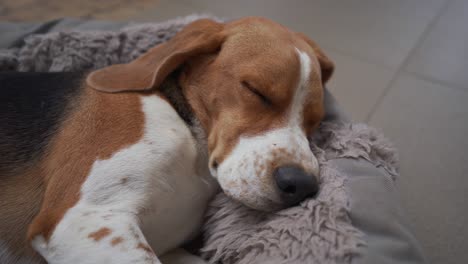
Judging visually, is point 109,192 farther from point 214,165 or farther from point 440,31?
point 440,31

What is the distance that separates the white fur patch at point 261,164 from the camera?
3.93ft

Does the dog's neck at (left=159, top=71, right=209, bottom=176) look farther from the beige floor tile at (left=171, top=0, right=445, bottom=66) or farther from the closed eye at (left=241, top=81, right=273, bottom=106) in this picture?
the beige floor tile at (left=171, top=0, right=445, bottom=66)

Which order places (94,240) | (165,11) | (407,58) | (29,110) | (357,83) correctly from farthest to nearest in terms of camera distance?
1. (165,11)
2. (407,58)
3. (357,83)
4. (29,110)
5. (94,240)

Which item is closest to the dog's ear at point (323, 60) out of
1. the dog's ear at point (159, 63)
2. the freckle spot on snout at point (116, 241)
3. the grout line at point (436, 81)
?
the dog's ear at point (159, 63)

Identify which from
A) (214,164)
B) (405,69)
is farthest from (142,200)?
(405,69)

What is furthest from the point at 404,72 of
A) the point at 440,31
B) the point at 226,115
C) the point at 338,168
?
the point at 226,115

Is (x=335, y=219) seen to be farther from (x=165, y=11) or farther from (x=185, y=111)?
(x=165, y=11)

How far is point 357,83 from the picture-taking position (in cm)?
270

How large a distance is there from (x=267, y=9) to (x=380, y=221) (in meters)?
2.47

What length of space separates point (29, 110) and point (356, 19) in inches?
106

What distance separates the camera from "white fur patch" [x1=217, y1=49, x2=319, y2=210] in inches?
47.2

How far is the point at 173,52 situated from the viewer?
1435mm

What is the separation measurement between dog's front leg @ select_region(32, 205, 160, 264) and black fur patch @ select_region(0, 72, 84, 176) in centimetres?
29

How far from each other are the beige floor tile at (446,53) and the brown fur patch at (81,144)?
2.19m
